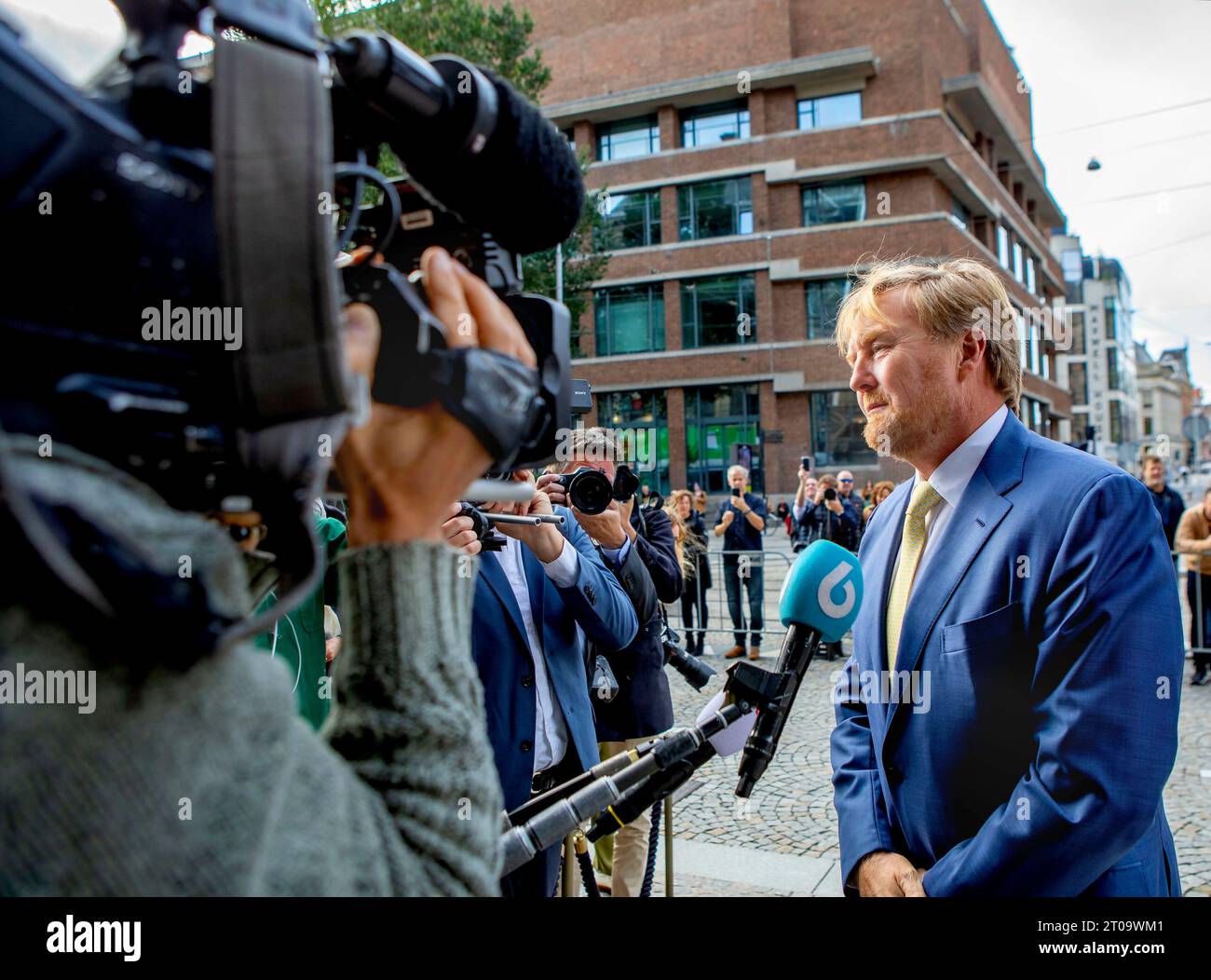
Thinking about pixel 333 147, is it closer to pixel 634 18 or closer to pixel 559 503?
pixel 559 503

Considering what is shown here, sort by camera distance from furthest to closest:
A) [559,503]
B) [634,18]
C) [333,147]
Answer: [634,18], [559,503], [333,147]

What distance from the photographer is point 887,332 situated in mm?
1775

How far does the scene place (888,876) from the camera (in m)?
1.64

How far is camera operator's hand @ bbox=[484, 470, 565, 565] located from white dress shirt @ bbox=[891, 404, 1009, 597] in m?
0.89

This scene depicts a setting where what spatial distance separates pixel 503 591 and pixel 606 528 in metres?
0.71

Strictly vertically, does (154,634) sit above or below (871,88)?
below

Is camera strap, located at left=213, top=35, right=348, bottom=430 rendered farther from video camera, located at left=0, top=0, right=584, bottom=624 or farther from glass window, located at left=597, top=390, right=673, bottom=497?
glass window, located at left=597, top=390, right=673, bottom=497

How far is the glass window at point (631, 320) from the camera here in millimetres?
13875

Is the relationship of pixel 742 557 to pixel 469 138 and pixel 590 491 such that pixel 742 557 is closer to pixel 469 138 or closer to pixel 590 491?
pixel 590 491

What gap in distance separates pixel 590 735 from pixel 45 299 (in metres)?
1.92

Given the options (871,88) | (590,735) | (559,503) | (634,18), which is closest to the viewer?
(590,735)

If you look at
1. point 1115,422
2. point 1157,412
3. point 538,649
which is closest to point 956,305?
point 538,649
